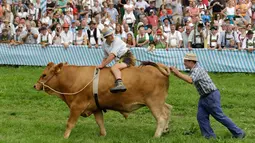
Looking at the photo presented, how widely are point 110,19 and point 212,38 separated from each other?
5443 mm

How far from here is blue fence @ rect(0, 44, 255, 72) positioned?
20812 mm

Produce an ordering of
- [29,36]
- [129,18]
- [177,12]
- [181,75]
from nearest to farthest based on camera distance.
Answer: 1. [181,75]
2. [29,36]
3. [129,18]
4. [177,12]

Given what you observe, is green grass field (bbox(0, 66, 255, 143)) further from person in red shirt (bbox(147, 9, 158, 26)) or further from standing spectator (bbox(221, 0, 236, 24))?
person in red shirt (bbox(147, 9, 158, 26))

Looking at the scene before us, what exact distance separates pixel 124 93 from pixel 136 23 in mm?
14495

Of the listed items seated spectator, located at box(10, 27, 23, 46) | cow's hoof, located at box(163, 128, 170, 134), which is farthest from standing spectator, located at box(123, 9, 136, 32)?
cow's hoof, located at box(163, 128, 170, 134)

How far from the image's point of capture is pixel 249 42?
21.0 m

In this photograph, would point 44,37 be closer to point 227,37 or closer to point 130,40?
point 130,40

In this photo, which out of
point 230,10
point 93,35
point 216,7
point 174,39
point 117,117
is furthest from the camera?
point 216,7

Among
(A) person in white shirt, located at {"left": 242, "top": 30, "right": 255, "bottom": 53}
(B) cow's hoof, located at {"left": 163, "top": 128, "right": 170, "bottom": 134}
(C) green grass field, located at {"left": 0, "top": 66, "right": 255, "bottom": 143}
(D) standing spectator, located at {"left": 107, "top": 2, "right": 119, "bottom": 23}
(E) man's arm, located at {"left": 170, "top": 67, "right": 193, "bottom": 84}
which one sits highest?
(E) man's arm, located at {"left": 170, "top": 67, "right": 193, "bottom": 84}

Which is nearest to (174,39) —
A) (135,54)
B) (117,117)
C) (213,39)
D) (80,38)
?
(213,39)

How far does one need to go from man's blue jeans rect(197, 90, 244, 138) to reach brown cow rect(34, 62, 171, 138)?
80 centimetres

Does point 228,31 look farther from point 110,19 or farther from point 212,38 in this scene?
point 110,19

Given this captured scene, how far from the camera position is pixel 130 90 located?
41.2 ft

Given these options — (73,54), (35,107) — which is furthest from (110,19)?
(35,107)
